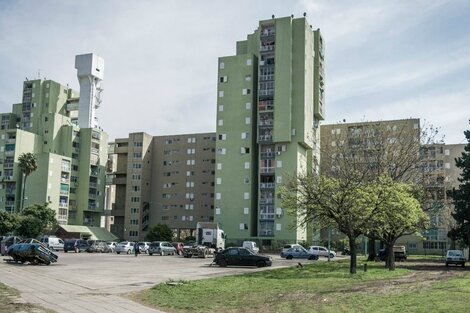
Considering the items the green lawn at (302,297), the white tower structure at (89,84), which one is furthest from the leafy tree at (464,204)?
the white tower structure at (89,84)

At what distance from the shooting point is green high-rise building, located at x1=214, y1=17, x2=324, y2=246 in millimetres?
97812

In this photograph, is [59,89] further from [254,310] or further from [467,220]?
[254,310]

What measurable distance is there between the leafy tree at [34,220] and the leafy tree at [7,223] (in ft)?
3.58

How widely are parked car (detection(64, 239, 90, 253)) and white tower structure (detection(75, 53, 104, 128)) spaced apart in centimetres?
5963

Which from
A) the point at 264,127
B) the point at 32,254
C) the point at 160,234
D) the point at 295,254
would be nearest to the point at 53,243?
the point at 295,254

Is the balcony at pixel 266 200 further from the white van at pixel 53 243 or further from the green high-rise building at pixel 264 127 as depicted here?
the white van at pixel 53 243

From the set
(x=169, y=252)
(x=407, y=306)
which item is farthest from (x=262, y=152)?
(x=407, y=306)

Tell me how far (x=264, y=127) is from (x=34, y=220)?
4478cm

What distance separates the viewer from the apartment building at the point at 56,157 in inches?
4363

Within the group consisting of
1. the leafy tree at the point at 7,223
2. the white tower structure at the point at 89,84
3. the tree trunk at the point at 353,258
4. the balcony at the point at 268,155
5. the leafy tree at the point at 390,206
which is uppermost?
the white tower structure at the point at 89,84

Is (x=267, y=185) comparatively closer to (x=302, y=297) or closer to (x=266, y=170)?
(x=266, y=170)

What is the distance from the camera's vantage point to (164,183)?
130625 millimetres

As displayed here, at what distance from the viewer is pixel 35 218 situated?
8469 centimetres

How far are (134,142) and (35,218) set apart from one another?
48.3 m
